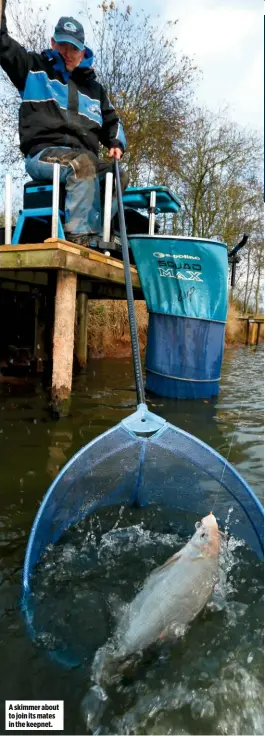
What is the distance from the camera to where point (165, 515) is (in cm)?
279

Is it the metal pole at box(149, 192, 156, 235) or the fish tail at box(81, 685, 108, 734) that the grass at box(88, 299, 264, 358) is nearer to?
the metal pole at box(149, 192, 156, 235)

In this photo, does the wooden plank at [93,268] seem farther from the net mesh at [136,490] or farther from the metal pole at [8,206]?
the net mesh at [136,490]

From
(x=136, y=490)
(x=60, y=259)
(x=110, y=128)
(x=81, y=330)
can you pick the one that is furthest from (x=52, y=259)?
(x=81, y=330)

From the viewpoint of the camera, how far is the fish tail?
155cm

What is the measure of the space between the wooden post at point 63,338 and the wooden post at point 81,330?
388 cm

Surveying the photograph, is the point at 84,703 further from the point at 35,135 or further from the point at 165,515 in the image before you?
the point at 35,135

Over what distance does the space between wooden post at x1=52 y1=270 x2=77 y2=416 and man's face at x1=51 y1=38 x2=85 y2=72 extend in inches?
85.4

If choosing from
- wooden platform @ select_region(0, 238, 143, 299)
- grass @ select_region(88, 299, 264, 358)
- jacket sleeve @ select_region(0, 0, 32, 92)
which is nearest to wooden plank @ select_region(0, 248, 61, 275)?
wooden platform @ select_region(0, 238, 143, 299)

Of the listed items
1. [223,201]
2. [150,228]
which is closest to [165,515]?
[150,228]

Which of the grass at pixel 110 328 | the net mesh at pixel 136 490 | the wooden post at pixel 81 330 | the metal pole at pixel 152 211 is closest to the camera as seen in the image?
the net mesh at pixel 136 490

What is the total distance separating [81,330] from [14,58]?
496 centimetres

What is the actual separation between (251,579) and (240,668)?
537 mm

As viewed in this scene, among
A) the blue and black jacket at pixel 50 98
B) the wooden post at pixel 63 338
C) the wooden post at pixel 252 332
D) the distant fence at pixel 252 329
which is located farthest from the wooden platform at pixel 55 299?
the wooden post at pixel 252 332

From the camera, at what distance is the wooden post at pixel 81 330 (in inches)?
353
